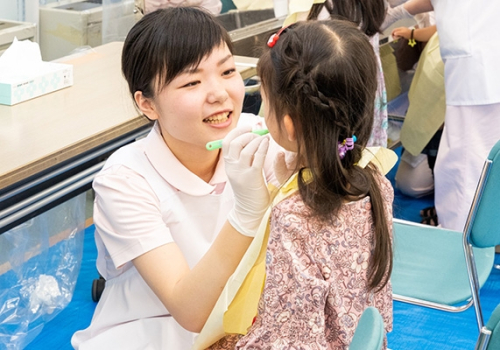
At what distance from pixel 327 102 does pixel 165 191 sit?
41 centimetres

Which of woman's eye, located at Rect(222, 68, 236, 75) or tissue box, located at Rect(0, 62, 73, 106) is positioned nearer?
woman's eye, located at Rect(222, 68, 236, 75)

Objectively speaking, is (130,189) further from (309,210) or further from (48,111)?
(48,111)

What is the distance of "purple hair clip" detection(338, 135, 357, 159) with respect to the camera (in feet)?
3.31

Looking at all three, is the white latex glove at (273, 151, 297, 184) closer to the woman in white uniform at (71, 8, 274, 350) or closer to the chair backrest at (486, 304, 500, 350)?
the woman in white uniform at (71, 8, 274, 350)

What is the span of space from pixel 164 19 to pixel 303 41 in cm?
34

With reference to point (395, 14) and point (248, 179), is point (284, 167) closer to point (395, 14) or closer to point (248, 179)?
point (248, 179)

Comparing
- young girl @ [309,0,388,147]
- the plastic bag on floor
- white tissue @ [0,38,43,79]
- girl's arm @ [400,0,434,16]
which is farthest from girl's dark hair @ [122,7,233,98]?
girl's arm @ [400,0,434,16]

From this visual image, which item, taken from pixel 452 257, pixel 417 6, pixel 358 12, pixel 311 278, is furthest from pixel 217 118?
pixel 417 6

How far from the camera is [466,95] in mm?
2430

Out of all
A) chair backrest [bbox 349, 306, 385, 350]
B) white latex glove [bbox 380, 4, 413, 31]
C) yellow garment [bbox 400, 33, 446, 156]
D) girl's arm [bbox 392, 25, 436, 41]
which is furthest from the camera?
girl's arm [bbox 392, 25, 436, 41]

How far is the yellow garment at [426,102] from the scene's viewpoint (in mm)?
3000

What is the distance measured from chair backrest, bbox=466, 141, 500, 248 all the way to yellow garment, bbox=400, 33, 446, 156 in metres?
1.50

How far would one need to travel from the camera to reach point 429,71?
301cm

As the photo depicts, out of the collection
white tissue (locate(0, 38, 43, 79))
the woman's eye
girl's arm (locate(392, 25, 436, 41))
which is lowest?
girl's arm (locate(392, 25, 436, 41))
